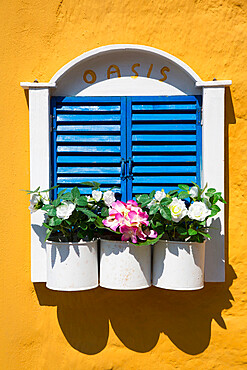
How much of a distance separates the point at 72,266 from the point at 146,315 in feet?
1.88

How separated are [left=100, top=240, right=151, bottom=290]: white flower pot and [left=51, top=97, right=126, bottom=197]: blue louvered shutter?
14.8 inches

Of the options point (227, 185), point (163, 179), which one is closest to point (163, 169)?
point (163, 179)

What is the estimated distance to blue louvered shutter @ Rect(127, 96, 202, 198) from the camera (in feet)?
8.51

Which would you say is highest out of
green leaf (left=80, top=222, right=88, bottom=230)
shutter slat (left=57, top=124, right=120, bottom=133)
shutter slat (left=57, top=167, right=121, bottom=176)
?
shutter slat (left=57, top=124, right=120, bottom=133)

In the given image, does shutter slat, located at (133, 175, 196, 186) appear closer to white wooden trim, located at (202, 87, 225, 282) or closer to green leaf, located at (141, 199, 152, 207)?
white wooden trim, located at (202, 87, 225, 282)

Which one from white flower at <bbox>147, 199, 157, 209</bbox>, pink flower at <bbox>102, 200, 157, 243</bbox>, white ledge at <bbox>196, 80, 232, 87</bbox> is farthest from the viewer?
white ledge at <bbox>196, 80, 232, 87</bbox>

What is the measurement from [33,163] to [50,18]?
82 centimetres

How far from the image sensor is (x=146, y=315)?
8.69 ft

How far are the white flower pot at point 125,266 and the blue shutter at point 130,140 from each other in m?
0.34

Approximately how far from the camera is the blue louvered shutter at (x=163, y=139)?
2.59 m

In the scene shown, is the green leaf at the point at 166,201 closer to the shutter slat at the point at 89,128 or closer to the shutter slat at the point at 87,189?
the shutter slat at the point at 87,189

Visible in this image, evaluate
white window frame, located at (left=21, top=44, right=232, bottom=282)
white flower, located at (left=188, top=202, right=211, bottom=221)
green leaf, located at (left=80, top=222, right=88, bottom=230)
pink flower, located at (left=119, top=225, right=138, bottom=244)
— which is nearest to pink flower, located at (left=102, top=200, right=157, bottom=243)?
pink flower, located at (left=119, top=225, right=138, bottom=244)

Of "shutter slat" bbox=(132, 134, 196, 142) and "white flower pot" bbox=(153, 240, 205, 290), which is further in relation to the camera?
"shutter slat" bbox=(132, 134, 196, 142)

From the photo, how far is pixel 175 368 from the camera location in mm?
Answer: 2641
